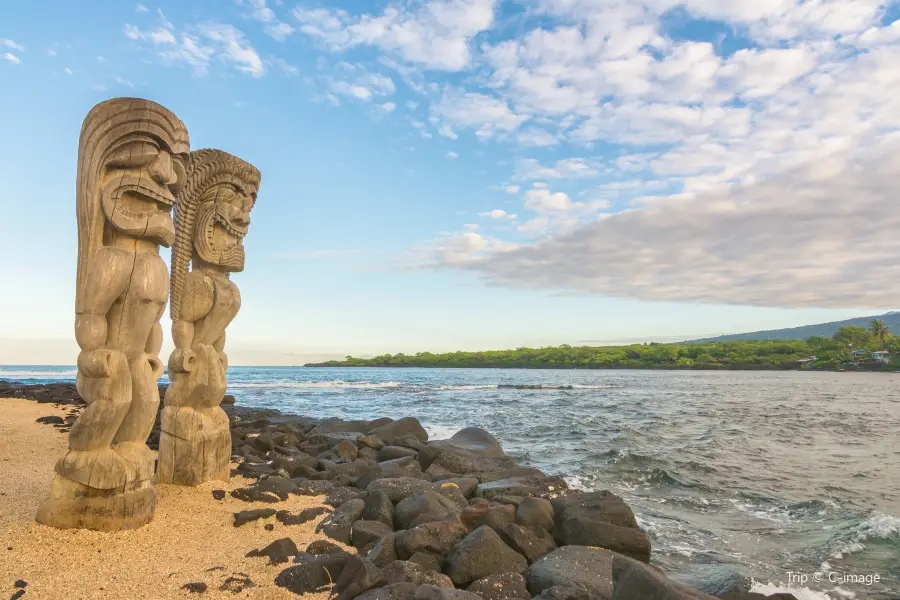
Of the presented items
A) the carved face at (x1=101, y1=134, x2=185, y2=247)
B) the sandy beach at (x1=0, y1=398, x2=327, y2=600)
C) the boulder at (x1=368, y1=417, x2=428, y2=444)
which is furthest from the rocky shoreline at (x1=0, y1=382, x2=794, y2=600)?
the boulder at (x1=368, y1=417, x2=428, y2=444)

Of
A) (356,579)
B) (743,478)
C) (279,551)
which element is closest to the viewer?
(356,579)

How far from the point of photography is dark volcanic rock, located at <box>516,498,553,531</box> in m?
5.91

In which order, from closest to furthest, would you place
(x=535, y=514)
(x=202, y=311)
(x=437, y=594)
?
(x=437, y=594), (x=535, y=514), (x=202, y=311)

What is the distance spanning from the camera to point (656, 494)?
937cm

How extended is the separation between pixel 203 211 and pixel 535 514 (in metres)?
5.21

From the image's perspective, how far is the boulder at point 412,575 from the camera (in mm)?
4008

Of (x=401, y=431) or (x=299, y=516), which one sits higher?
(x=299, y=516)

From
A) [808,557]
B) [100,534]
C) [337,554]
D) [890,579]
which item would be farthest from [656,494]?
[100,534]

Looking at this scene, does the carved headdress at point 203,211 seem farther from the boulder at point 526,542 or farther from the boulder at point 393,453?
the boulder at point 393,453

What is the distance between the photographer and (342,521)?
211 inches

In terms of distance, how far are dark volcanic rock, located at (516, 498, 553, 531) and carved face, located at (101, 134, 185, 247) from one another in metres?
4.63

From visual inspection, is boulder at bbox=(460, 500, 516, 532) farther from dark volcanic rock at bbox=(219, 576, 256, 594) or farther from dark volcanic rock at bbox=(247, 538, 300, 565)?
dark volcanic rock at bbox=(219, 576, 256, 594)

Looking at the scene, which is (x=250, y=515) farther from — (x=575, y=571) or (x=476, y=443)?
(x=476, y=443)

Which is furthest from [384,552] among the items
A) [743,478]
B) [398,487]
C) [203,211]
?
[743,478]
